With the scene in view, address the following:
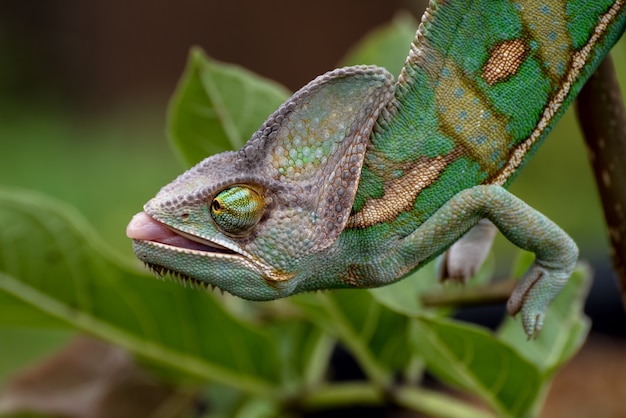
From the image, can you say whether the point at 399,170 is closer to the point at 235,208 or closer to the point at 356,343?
the point at 235,208

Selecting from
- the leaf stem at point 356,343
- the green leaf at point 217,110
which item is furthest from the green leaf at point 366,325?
the green leaf at point 217,110

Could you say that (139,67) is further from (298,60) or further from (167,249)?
(167,249)

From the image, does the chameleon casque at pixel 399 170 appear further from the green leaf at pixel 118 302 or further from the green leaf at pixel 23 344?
the green leaf at pixel 23 344

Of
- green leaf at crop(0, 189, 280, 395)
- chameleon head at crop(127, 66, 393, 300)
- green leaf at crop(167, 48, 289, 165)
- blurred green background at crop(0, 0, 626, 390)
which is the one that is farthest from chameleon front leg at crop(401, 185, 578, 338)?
blurred green background at crop(0, 0, 626, 390)

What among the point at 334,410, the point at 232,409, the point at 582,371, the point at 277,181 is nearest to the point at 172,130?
the point at 277,181

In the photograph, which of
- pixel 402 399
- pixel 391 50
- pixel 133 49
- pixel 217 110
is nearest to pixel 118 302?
pixel 217 110

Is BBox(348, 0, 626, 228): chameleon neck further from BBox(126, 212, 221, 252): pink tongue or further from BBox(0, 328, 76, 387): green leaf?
BBox(0, 328, 76, 387): green leaf

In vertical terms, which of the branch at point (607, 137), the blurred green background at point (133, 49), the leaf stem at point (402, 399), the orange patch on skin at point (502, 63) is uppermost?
the orange patch on skin at point (502, 63)
